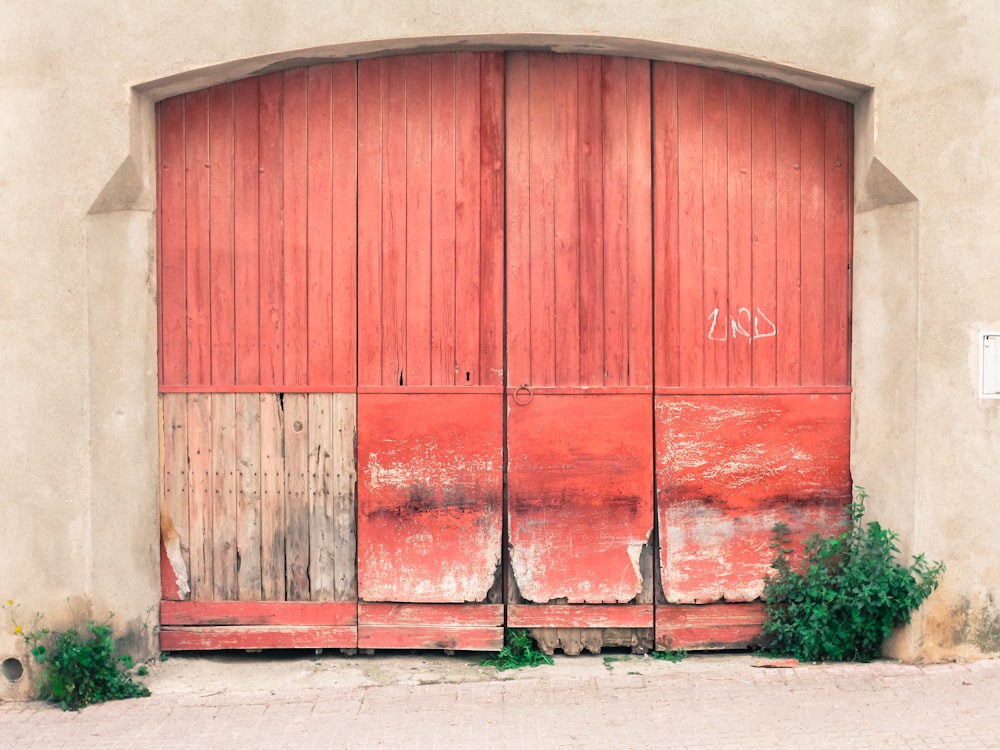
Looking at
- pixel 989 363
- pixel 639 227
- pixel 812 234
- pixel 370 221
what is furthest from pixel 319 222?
pixel 989 363

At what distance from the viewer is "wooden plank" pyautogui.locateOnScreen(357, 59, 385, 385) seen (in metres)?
5.03

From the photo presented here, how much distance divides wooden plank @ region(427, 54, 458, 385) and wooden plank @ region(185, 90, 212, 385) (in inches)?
45.1

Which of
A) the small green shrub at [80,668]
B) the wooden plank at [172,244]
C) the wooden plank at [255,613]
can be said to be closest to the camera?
the small green shrub at [80,668]

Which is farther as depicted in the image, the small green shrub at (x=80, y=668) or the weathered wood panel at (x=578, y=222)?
the weathered wood panel at (x=578, y=222)

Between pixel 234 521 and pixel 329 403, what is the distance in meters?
0.79

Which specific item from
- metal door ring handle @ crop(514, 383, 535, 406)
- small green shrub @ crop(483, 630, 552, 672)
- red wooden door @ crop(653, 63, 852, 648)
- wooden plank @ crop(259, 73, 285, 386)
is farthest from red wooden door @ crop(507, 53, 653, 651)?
wooden plank @ crop(259, 73, 285, 386)

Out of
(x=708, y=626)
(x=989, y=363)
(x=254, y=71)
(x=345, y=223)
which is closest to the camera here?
(x=989, y=363)

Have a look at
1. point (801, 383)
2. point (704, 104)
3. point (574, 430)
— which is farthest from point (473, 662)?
point (704, 104)

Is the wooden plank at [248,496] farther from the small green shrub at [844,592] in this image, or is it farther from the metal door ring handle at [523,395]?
the small green shrub at [844,592]

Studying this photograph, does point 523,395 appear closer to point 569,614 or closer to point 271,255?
point 569,614

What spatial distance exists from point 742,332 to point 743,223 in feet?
1.84

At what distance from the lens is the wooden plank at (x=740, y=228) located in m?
5.05

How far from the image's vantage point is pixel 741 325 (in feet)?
16.7

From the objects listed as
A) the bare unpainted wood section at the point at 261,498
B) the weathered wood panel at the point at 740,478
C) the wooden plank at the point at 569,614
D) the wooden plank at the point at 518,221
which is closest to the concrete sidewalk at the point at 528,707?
the wooden plank at the point at 569,614
